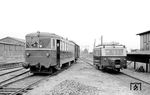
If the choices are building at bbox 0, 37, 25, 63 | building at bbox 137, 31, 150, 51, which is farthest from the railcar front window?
building at bbox 137, 31, 150, 51

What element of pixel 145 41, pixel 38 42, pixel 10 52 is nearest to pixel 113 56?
pixel 145 41

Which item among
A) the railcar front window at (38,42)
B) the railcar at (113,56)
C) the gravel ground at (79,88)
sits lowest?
the gravel ground at (79,88)

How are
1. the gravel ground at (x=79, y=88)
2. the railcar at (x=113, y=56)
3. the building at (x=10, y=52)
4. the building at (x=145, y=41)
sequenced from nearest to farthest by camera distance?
the gravel ground at (x=79, y=88)
the railcar at (x=113, y=56)
the building at (x=145, y=41)
the building at (x=10, y=52)

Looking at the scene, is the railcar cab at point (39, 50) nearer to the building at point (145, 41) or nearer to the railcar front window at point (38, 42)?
the railcar front window at point (38, 42)

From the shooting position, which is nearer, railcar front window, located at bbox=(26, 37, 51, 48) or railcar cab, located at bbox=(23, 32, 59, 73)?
railcar cab, located at bbox=(23, 32, 59, 73)

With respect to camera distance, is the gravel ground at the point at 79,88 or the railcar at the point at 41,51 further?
the railcar at the point at 41,51

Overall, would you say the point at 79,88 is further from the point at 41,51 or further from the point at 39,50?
the point at 39,50

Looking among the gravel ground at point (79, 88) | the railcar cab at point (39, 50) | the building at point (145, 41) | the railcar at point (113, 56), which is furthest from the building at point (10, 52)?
the building at point (145, 41)

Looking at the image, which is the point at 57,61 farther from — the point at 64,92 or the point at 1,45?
the point at 1,45

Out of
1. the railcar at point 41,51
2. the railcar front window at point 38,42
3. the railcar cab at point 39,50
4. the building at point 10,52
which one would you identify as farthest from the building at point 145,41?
the building at point 10,52

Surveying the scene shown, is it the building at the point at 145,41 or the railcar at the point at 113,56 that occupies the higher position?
the building at the point at 145,41

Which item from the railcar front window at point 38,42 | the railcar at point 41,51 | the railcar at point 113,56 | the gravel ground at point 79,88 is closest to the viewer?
the gravel ground at point 79,88

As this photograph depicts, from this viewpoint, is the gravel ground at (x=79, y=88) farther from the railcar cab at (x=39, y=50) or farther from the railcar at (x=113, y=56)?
the railcar at (x=113, y=56)

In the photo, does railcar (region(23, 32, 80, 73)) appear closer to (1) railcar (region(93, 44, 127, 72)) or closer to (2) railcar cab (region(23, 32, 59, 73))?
(2) railcar cab (region(23, 32, 59, 73))
